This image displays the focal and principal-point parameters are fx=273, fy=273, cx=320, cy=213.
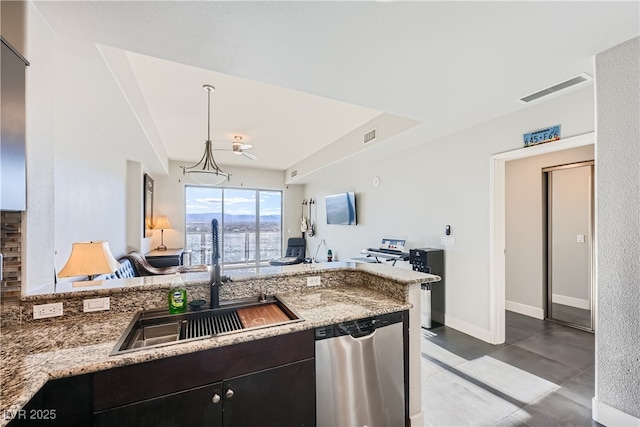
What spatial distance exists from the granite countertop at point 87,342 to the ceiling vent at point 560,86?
208 centimetres

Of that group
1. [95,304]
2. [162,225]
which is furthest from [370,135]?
[162,225]

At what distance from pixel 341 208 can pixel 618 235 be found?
14.7ft

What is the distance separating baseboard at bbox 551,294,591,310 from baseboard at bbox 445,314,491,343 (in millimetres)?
1671

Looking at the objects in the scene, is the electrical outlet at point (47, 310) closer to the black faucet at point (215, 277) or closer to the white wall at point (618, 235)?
the black faucet at point (215, 277)

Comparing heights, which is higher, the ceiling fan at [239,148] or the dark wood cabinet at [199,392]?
the ceiling fan at [239,148]

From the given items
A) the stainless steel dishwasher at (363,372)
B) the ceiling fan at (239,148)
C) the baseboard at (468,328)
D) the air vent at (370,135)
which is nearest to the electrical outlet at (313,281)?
the stainless steel dishwasher at (363,372)

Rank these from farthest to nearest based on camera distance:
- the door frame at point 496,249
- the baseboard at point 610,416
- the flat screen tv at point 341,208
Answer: the flat screen tv at point 341,208 → the door frame at point 496,249 → the baseboard at point 610,416

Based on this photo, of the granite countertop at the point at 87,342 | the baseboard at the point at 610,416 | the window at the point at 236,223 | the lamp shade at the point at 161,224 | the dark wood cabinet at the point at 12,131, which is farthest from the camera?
the window at the point at 236,223

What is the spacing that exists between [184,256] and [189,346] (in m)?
5.01

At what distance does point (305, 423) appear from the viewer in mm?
1413

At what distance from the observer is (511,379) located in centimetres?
239

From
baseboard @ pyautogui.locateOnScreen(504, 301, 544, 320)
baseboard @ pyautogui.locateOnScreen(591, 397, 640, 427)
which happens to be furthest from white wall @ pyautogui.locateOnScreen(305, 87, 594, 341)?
baseboard @ pyautogui.locateOnScreen(504, 301, 544, 320)

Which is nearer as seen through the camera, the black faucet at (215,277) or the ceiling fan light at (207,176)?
the black faucet at (215,277)

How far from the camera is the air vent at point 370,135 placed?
13.1ft
